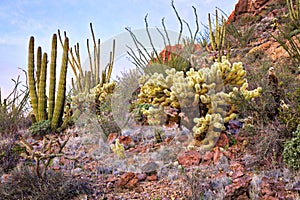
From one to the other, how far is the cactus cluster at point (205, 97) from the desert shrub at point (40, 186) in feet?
5.24

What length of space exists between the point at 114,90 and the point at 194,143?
297 centimetres

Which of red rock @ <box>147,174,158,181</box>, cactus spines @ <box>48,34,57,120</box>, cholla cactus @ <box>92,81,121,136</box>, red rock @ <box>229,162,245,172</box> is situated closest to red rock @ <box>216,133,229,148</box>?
red rock @ <box>229,162,245,172</box>

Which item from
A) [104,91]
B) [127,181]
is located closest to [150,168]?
[127,181]

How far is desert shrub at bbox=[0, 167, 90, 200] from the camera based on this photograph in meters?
3.41

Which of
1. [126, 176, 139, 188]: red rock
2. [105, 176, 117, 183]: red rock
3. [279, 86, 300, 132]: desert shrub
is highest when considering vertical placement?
[279, 86, 300, 132]: desert shrub

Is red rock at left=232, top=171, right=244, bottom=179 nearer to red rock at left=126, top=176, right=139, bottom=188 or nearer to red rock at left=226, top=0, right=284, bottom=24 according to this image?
red rock at left=126, top=176, right=139, bottom=188

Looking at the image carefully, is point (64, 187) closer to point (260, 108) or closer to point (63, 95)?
point (260, 108)

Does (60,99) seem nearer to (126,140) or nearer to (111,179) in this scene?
(126,140)

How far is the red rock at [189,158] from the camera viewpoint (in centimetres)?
388

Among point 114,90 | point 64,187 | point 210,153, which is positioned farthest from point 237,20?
point 64,187

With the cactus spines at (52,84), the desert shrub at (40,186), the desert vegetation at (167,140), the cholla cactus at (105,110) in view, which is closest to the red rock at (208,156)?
the desert vegetation at (167,140)

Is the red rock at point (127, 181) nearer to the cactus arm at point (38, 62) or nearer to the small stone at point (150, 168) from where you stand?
the small stone at point (150, 168)

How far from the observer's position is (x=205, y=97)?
4.32 m

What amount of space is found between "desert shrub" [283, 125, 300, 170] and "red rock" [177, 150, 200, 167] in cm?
95
